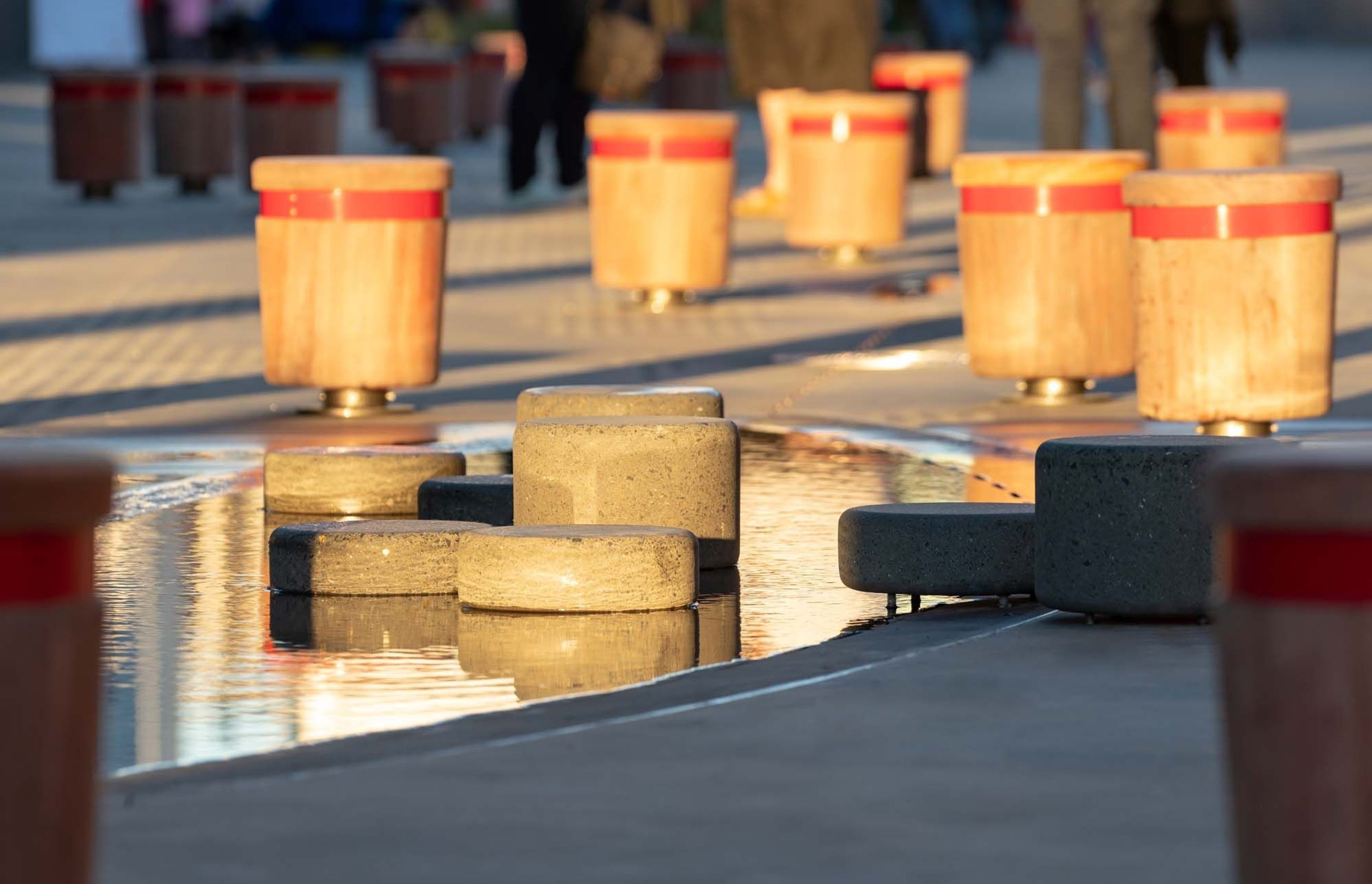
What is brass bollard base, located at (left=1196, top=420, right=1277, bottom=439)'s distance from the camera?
1052cm

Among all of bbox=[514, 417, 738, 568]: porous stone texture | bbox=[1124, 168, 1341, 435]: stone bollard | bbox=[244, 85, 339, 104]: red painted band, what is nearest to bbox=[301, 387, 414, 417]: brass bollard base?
bbox=[1124, 168, 1341, 435]: stone bollard

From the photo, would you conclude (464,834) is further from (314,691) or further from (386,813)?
(314,691)

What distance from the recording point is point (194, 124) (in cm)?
2631

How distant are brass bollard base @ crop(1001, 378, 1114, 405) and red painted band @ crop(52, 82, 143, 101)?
1423 centimetres

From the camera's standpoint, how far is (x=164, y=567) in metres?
8.40

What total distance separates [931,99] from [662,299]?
12.4m

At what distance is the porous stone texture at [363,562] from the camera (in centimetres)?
799

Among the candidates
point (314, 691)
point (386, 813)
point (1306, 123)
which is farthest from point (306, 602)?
point (1306, 123)

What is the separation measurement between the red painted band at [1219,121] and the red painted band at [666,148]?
14.8 feet

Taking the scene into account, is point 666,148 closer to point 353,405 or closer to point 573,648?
point 353,405

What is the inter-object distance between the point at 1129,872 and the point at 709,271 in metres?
11.7

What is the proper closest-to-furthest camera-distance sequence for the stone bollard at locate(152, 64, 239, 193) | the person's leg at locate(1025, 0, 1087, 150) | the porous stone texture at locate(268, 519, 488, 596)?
1. the porous stone texture at locate(268, 519, 488, 596)
2. the person's leg at locate(1025, 0, 1087, 150)
3. the stone bollard at locate(152, 64, 239, 193)

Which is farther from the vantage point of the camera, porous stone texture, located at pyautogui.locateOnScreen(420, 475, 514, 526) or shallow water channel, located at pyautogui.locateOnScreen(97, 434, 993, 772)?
porous stone texture, located at pyautogui.locateOnScreen(420, 475, 514, 526)

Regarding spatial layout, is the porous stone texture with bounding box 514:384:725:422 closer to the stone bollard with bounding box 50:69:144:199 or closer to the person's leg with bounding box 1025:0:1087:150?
the person's leg with bounding box 1025:0:1087:150
